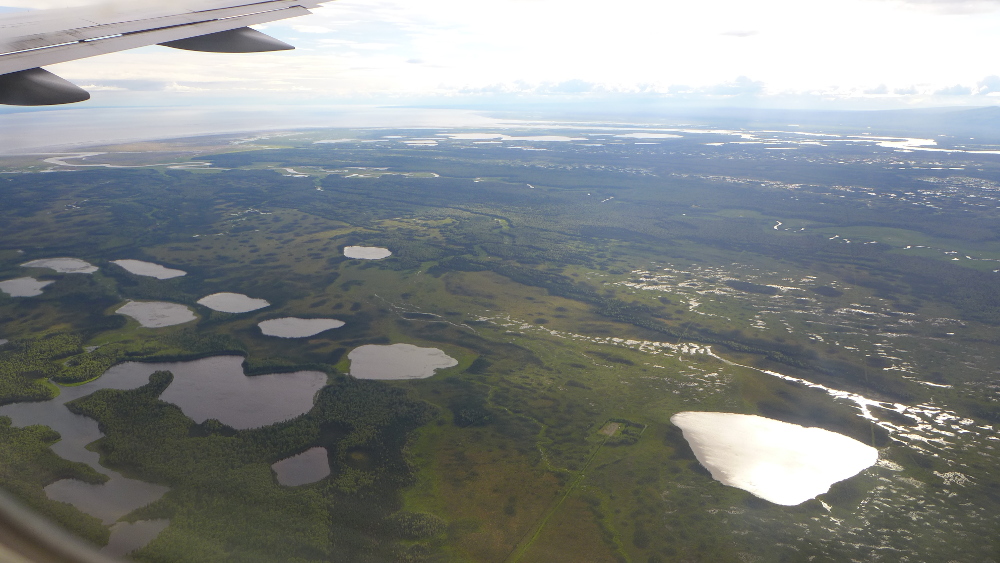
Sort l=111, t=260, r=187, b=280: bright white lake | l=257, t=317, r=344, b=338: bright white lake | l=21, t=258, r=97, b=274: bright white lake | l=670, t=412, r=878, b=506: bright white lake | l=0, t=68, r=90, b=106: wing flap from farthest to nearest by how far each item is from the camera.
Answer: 1. l=111, t=260, r=187, b=280: bright white lake
2. l=21, t=258, r=97, b=274: bright white lake
3. l=257, t=317, r=344, b=338: bright white lake
4. l=670, t=412, r=878, b=506: bright white lake
5. l=0, t=68, r=90, b=106: wing flap

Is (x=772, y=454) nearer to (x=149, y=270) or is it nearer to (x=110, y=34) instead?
(x=110, y=34)

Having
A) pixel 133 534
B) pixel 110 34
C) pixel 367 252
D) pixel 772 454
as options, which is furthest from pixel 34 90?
pixel 367 252

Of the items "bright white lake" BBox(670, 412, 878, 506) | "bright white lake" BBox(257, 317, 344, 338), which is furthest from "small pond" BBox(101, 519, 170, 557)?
"bright white lake" BBox(670, 412, 878, 506)

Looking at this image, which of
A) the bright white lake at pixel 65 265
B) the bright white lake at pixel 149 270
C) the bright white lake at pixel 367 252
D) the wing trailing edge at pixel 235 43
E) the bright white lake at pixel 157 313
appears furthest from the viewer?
the bright white lake at pixel 367 252

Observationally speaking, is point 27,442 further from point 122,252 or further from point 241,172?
point 241,172

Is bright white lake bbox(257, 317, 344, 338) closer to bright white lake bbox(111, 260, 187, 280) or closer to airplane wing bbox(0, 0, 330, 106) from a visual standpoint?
bright white lake bbox(111, 260, 187, 280)

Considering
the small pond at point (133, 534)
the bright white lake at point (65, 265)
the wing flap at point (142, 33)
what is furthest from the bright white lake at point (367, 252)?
the wing flap at point (142, 33)

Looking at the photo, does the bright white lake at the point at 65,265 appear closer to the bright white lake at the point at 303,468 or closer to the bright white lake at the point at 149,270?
the bright white lake at the point at 149,270

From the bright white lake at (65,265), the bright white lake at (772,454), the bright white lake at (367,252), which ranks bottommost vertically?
the bright white lake at (65,265)
